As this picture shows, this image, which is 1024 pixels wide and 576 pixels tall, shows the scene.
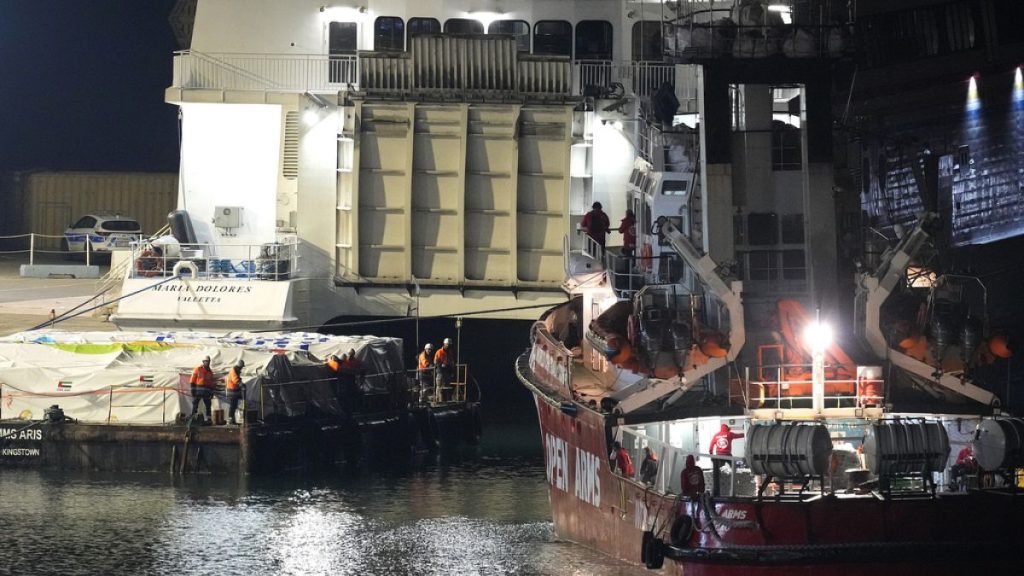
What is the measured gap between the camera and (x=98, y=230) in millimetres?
54688

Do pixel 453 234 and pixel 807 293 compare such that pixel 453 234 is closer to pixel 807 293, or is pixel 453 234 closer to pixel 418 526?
pixel 418 526

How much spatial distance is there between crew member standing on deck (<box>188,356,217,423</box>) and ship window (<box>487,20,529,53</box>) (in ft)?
52.8

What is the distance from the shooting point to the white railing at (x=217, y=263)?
129 feet

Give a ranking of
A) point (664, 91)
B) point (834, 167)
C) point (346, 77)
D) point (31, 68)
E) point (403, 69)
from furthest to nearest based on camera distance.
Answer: point (31, 68) → point (346, 77) → point (403, 69) → point (664, 91) → point (834, 167)

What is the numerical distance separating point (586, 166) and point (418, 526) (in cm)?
1680

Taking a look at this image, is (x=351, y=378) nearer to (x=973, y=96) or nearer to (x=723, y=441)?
(x=723, y=441)

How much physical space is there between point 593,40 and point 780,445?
88.1 ft

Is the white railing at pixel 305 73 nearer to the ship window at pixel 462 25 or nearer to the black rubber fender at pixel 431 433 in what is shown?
the ship window at pixel 462 25

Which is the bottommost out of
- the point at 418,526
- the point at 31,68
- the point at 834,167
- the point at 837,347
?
the point at 418,526

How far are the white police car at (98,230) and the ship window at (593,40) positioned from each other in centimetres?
1714

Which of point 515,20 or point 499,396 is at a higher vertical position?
point 515,20

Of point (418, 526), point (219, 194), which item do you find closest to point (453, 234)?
point (219, 194)

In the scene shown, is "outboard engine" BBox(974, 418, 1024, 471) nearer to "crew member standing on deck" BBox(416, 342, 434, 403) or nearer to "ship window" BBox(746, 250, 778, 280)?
"ship window" BBox(746, 250, 778, 280)

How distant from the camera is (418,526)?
26.3 metres
